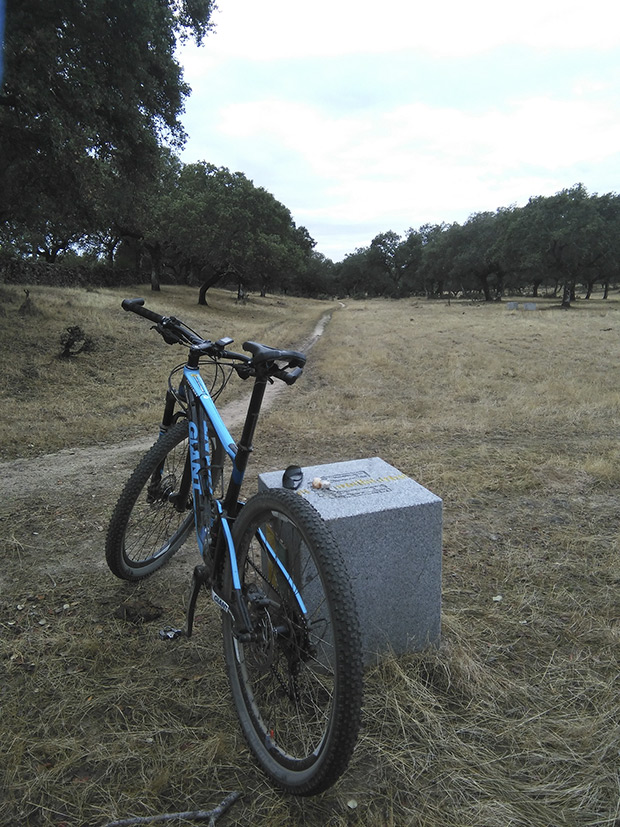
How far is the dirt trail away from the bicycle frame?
2670 mm

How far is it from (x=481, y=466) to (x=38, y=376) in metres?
8.15

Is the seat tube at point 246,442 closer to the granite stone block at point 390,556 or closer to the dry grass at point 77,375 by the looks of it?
the granite stone block at point 390,556

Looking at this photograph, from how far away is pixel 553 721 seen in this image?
2.15m

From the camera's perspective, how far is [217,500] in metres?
2.31

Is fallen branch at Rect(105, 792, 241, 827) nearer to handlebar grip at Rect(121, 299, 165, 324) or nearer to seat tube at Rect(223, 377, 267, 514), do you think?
seat tube at Rect(223, 377, 267, 514)

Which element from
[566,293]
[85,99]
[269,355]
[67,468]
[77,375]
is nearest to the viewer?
[269,355]

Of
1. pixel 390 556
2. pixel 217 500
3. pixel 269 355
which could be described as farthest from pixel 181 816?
pixel 269 355

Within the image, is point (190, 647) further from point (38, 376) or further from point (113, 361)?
point (113, 361)

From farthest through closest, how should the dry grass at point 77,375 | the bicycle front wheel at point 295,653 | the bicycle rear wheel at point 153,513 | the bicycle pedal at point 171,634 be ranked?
1. the dry grass at point 77,375
2. the bicycle rear wheel at point 153,513
3. the bicycle pedal at point 171,634
4. the bicycle front wheel at point 295,653

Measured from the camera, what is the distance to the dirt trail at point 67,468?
15.8 feet

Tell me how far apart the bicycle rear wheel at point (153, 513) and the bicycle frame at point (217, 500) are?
0.08 m

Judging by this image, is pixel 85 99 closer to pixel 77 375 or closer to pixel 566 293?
pixel 77 375

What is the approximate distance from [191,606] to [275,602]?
0.74 m

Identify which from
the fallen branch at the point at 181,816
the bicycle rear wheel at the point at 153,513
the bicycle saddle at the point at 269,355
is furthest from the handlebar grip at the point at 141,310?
the fallen branch at the point at 181,816
